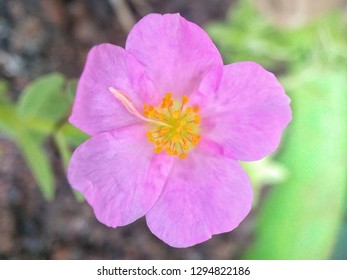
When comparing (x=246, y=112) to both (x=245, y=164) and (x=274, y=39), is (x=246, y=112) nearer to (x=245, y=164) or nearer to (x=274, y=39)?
(x=245, y=164)

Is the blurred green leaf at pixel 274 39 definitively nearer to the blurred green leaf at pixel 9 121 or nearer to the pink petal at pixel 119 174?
the blurred green leaf at pixel 9 121

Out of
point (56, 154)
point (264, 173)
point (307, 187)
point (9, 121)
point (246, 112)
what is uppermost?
point (246, 112)

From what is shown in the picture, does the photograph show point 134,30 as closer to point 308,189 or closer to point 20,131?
point 20,131

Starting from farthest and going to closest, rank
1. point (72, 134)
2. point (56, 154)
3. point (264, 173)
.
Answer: point (264, 173), point (56, 154), point (72, 134)

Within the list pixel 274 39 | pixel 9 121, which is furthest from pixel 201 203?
pixel 274 39

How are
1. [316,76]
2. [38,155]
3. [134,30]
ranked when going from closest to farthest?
[134,30]
[38,155]
[316,76]

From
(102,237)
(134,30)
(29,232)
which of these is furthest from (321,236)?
(134,30)

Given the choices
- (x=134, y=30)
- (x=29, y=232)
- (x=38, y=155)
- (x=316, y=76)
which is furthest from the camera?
(x=316, y=76)
